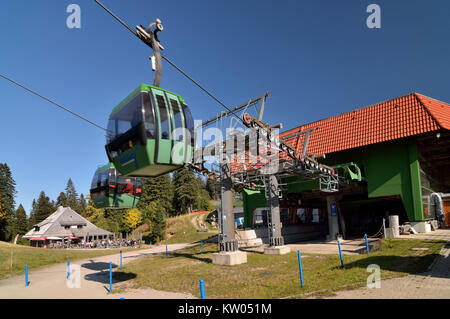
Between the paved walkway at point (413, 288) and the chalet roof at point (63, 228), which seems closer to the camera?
the paved walkway at point (413, 288)

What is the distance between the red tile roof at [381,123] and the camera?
21156 millimetres

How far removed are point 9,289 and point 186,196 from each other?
196 feet

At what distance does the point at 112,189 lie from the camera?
1189cm

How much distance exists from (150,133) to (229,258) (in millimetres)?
11312

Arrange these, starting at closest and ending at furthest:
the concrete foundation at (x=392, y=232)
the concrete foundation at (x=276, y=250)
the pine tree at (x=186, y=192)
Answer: the concrete foundation at (x=276, y=250) → the concrete foundation at (x=392, y=232) → the pine tree at (x=186, y=192)

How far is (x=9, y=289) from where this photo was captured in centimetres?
1382

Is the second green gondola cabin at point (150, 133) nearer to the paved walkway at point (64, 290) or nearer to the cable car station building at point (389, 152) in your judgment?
the paved walkway at point (64, 290)

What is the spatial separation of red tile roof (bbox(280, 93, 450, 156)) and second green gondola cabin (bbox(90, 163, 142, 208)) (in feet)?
38.8

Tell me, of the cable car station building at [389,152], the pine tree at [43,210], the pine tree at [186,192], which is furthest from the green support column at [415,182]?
the pine tree at [43,210]

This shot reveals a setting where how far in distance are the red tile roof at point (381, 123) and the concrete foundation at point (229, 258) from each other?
8.50 m

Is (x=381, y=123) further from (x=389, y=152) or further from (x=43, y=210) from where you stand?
(x=43, y=210)

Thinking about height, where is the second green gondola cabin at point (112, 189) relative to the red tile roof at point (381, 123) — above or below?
below
